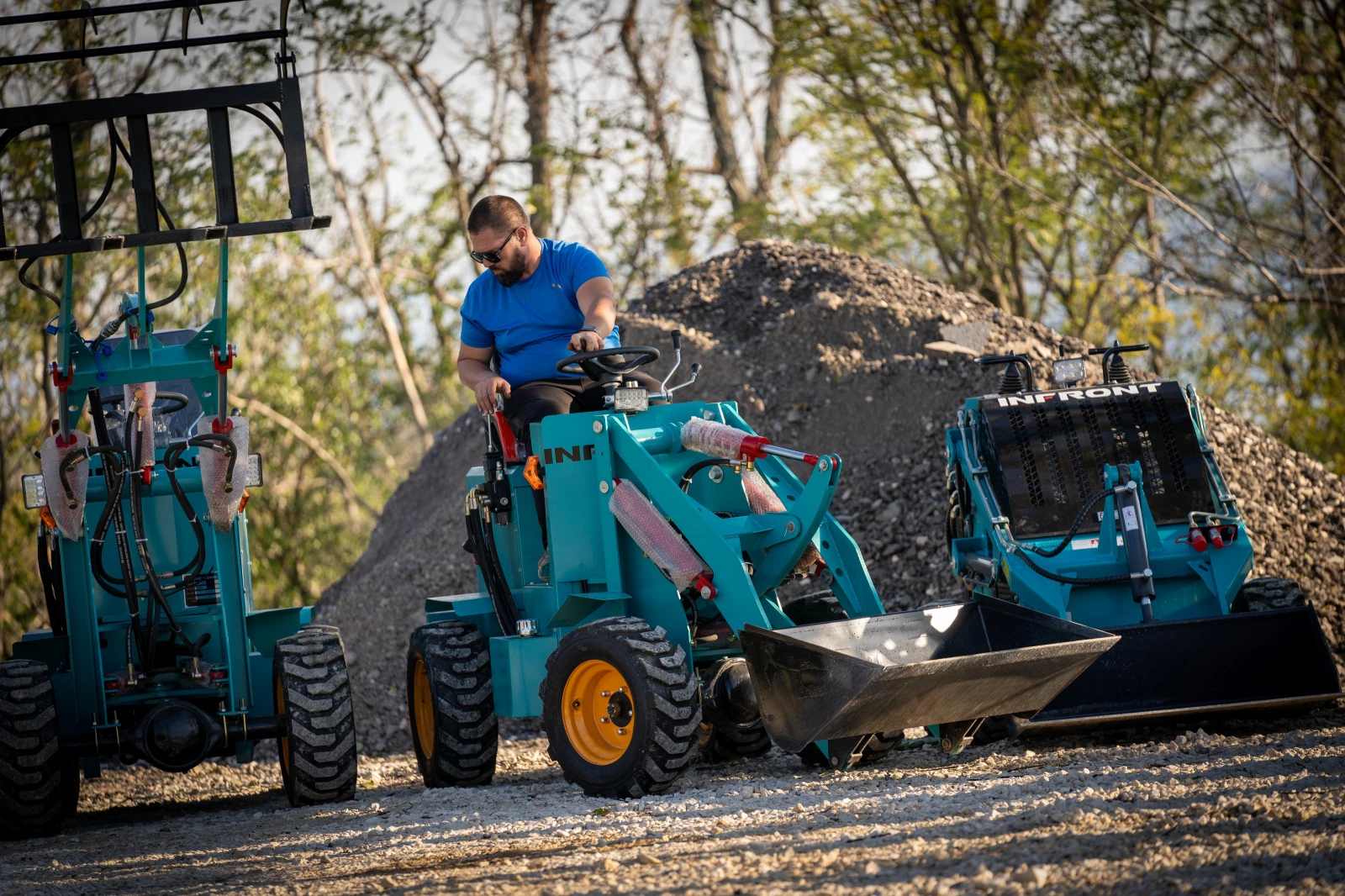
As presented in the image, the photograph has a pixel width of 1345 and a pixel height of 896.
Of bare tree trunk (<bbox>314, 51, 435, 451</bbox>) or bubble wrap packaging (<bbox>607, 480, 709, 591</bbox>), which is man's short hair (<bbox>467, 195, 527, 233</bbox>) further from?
bare tree trunk (<bbox>314, 51, 435, 451</bbox>)

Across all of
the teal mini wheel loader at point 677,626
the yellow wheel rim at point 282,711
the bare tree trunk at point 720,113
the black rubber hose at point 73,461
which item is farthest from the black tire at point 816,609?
the bare tree trunk at point 720,113

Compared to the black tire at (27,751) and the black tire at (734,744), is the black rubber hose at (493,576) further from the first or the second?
the black tire at (27,751)

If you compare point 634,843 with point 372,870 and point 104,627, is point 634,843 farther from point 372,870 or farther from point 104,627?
point 104,627

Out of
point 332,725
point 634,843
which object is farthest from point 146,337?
point 634,843

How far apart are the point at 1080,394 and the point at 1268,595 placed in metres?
1.50

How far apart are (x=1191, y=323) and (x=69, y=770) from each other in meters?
18.1

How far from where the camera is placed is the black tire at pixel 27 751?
21.0 feet

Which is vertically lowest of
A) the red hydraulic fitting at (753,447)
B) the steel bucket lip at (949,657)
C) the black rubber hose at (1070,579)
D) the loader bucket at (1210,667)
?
the loader bucket at (1210,667)

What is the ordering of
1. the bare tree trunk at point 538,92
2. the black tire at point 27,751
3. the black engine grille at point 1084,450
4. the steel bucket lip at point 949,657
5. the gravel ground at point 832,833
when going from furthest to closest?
the bare tree trunk at point 538,92
the black engine grille at point 1084,450
the black tire at point 27,751
the steel bucket lip at point 949,657
the gravel ground at point 832,833

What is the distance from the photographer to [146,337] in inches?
276

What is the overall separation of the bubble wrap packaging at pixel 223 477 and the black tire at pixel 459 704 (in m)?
1.10

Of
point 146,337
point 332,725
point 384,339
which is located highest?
point 384,339

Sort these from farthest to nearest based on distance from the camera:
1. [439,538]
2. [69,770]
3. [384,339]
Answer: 1. [384,339]
2. [439,538]
3. [69,770]

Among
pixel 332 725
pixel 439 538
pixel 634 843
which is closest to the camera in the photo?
pixel 634 843
